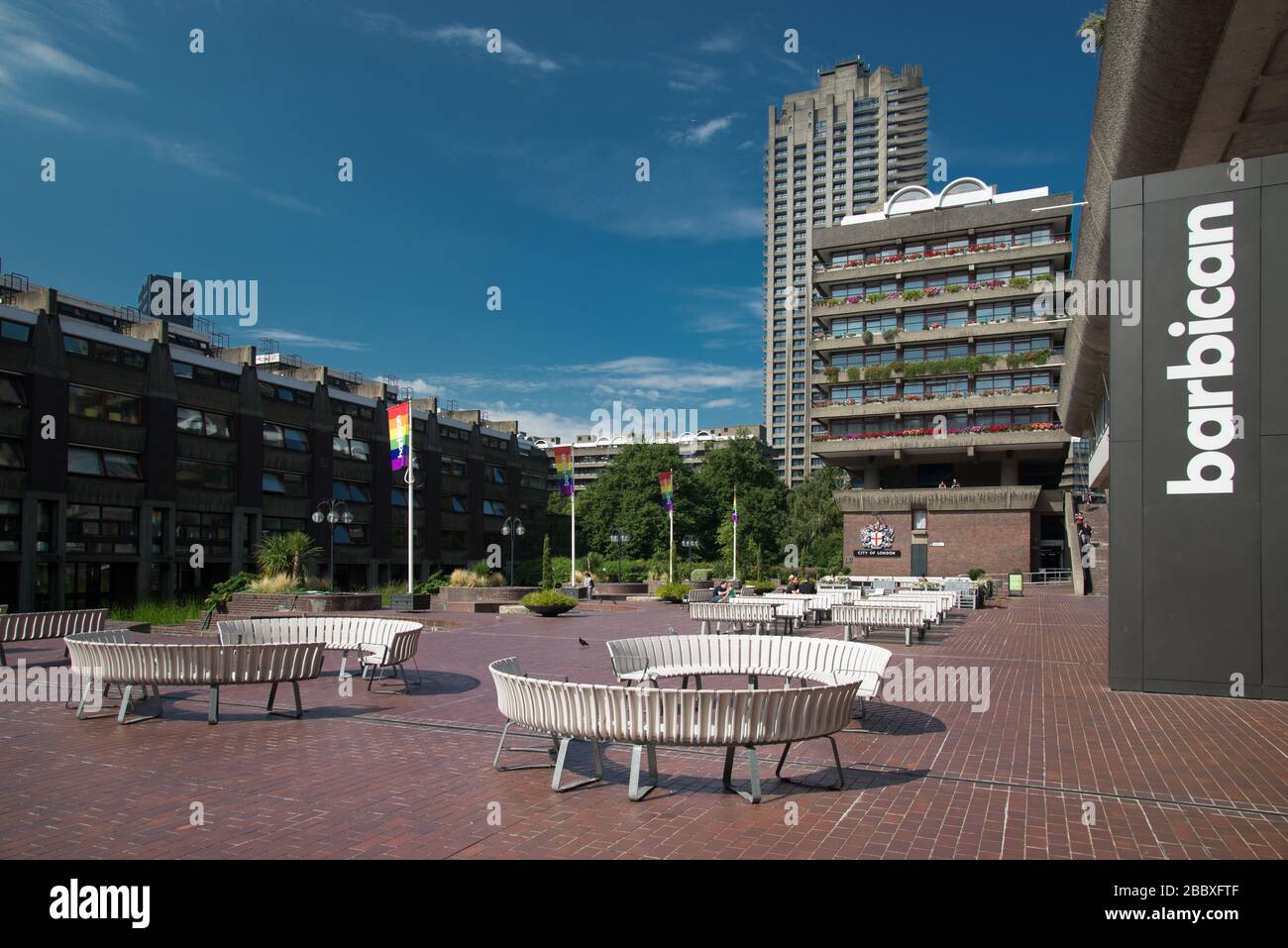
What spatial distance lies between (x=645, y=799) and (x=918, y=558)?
51.2 m

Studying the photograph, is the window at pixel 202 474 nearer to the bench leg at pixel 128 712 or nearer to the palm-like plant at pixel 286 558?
the palm-like plant at pixel 286 558

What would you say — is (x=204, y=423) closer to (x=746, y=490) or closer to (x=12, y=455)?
(x=12, y=455)

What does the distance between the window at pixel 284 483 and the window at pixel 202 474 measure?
2.32 meters

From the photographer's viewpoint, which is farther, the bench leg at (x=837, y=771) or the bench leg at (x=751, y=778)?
the bench leg at (x=837, y=771)

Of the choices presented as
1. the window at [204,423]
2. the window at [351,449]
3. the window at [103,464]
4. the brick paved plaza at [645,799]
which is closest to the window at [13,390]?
the window at [103,464]

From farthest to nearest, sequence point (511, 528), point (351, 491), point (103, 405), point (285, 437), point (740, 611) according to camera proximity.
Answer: point (351, 491), point (511, 528), point (285, 437), point (103, 405), point (740, 611)

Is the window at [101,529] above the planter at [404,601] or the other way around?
above

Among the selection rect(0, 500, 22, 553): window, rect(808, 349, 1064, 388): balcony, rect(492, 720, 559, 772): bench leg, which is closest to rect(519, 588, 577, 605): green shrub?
rect(492, 720, 559, 772): bench leg

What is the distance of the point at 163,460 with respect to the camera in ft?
140

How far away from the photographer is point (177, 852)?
197 inches

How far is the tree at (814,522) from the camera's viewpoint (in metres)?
77.2

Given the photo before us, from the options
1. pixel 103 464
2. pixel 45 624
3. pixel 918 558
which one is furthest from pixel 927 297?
pixel 45 624

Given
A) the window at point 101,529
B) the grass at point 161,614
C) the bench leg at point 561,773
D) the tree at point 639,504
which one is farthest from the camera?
the tree at point 639,504
